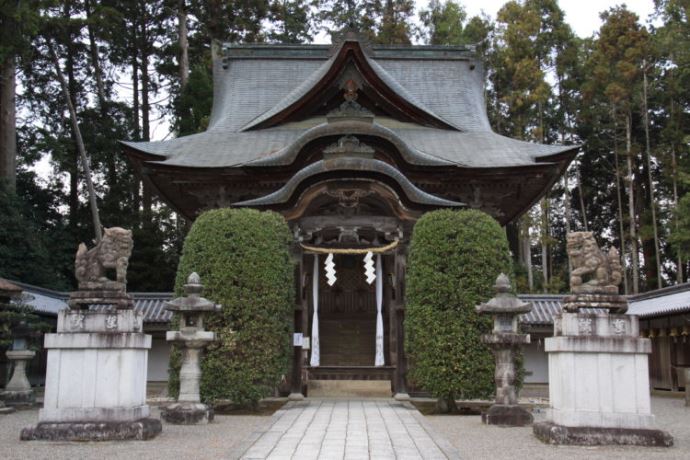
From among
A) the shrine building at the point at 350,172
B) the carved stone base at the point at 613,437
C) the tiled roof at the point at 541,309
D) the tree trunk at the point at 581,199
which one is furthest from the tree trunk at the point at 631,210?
the carved stone base at the point at 613,437

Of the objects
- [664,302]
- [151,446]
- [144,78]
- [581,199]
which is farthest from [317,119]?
[581,199]

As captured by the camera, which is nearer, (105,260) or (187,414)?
(105,260)

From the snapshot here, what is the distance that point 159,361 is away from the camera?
731 inches

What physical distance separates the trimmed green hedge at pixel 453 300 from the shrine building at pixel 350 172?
2.21 metres

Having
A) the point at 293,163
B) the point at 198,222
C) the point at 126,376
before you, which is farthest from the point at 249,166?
the point at 126,376

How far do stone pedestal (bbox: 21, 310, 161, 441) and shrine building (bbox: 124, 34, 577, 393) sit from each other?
6.13 metres

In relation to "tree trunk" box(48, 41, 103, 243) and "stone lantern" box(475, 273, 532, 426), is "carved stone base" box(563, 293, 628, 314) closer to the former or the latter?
"stone lantern" box(475, 273, 532, 426)

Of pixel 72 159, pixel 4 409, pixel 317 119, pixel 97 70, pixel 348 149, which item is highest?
pixel 97 70

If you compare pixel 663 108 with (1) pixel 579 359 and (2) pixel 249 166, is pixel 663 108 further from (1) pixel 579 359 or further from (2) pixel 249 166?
(1) pixel 579 359

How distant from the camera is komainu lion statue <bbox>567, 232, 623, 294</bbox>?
8.31m

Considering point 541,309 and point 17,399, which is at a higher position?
point 541,309

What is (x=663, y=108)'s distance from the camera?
3061cm

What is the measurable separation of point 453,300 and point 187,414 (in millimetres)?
4634

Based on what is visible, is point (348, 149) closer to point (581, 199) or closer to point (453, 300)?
point (453, 300)
